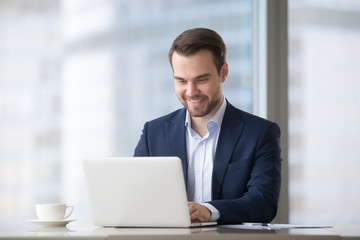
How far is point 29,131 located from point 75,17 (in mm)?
838

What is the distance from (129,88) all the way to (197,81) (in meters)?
1.35

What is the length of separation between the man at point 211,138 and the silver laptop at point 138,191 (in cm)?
67

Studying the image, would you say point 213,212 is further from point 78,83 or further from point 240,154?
point 78,83

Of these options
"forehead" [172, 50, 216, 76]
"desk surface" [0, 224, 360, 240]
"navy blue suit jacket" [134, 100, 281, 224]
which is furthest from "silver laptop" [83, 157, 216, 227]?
"forehead" [172, 50, 216, 76]

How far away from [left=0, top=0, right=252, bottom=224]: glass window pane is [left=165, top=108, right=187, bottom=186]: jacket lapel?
1139 millimetres

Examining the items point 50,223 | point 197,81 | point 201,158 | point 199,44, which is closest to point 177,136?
point 201,158

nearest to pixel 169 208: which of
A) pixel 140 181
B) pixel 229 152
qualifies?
pixel 140 181

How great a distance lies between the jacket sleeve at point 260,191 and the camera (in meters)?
2.44

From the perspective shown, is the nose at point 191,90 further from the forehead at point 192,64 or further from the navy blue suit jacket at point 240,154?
the navy blue suit jacket at point 240,154

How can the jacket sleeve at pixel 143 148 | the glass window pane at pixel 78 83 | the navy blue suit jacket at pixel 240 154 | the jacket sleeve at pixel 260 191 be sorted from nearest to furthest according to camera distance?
1. the jacket sleeve at pixel 260 191
2. the navy blue suit jacket at pixel 240 154
3. the jacket sleeve at pixel 143 148
4. the glass window pane at pixel 78 83

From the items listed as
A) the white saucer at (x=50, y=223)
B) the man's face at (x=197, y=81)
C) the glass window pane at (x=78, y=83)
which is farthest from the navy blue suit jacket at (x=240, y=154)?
the glass window pane at (x=78, y=83)

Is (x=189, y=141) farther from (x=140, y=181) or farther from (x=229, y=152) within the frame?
(x=140, y=181)

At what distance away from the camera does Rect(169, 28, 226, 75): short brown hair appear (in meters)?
2.91

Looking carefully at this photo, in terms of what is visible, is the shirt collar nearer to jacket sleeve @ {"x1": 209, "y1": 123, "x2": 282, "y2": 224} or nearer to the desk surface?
jacket sleeve @ {"x1": 209, "y1": 123, "x2": 282, "y2": 224}
